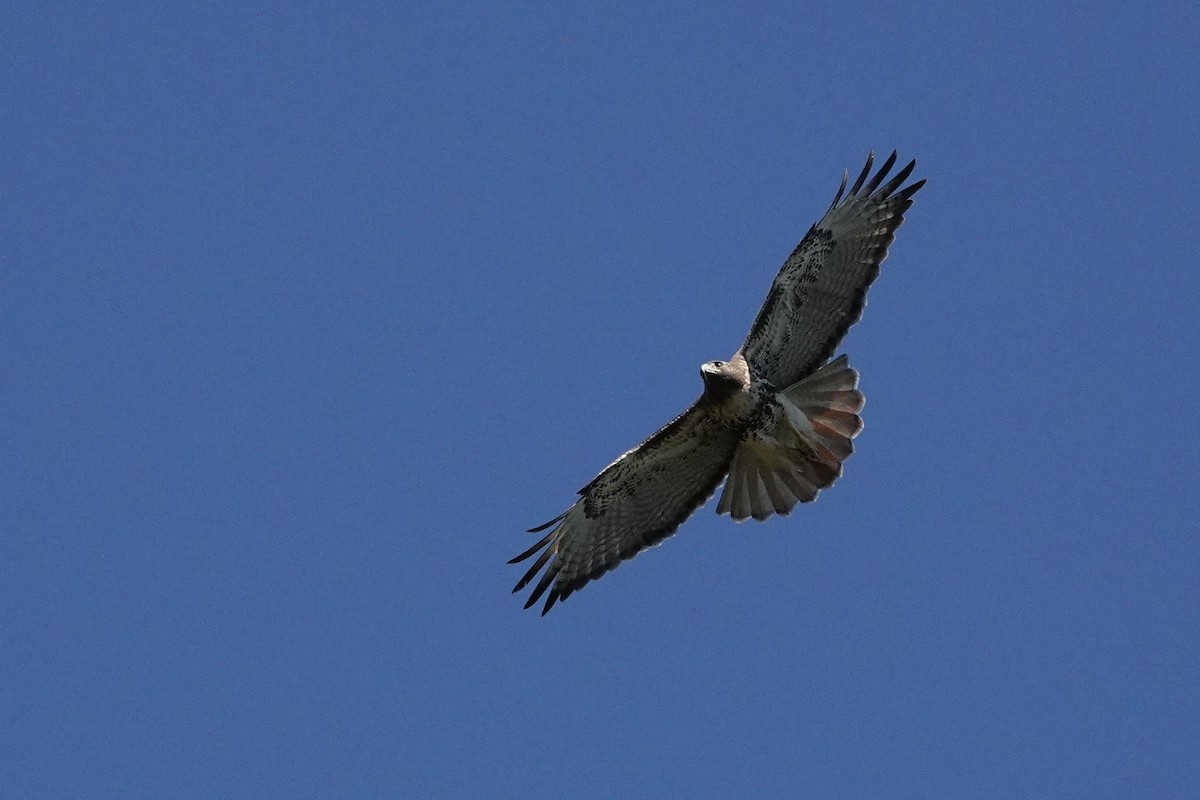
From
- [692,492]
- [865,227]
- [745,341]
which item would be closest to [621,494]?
[692,492]

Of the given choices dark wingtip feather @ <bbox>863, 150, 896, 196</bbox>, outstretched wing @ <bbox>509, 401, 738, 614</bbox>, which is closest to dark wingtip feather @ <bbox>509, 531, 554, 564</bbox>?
outstretched wing @ <bbox>509, 401, 738, 614</bbox>

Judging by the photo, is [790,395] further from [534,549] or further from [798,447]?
[534,549]

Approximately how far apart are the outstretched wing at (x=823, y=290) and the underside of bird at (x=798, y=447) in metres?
0.24

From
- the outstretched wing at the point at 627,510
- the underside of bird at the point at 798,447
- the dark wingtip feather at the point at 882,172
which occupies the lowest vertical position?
the underside of bird at the point at 798,447

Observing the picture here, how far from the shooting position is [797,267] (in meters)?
13.5

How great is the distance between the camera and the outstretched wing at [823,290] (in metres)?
13.5

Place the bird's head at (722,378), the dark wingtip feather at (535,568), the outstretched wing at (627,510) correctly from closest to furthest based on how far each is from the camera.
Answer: the bird's head at (722,378), the outstretched wing at (627,510), the dark wingtip feather at (535,568)

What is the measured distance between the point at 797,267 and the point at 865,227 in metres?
0.64

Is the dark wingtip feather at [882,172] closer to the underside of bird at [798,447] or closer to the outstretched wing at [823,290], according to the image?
the outstretched wing at [823,290]

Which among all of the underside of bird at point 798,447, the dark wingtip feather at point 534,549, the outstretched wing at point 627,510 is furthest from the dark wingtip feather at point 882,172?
the dark wingtip feather at point 534,549

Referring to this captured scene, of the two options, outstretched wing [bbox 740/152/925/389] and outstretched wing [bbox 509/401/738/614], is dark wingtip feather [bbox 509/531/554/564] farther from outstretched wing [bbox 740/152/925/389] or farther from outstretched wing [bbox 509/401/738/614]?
outstretched wing [bbox 740/152/925/389]

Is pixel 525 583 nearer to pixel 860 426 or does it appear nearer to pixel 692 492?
pixel 692 492

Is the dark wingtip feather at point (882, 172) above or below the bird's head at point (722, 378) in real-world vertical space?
above

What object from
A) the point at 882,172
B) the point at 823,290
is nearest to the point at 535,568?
the point at 823,290
